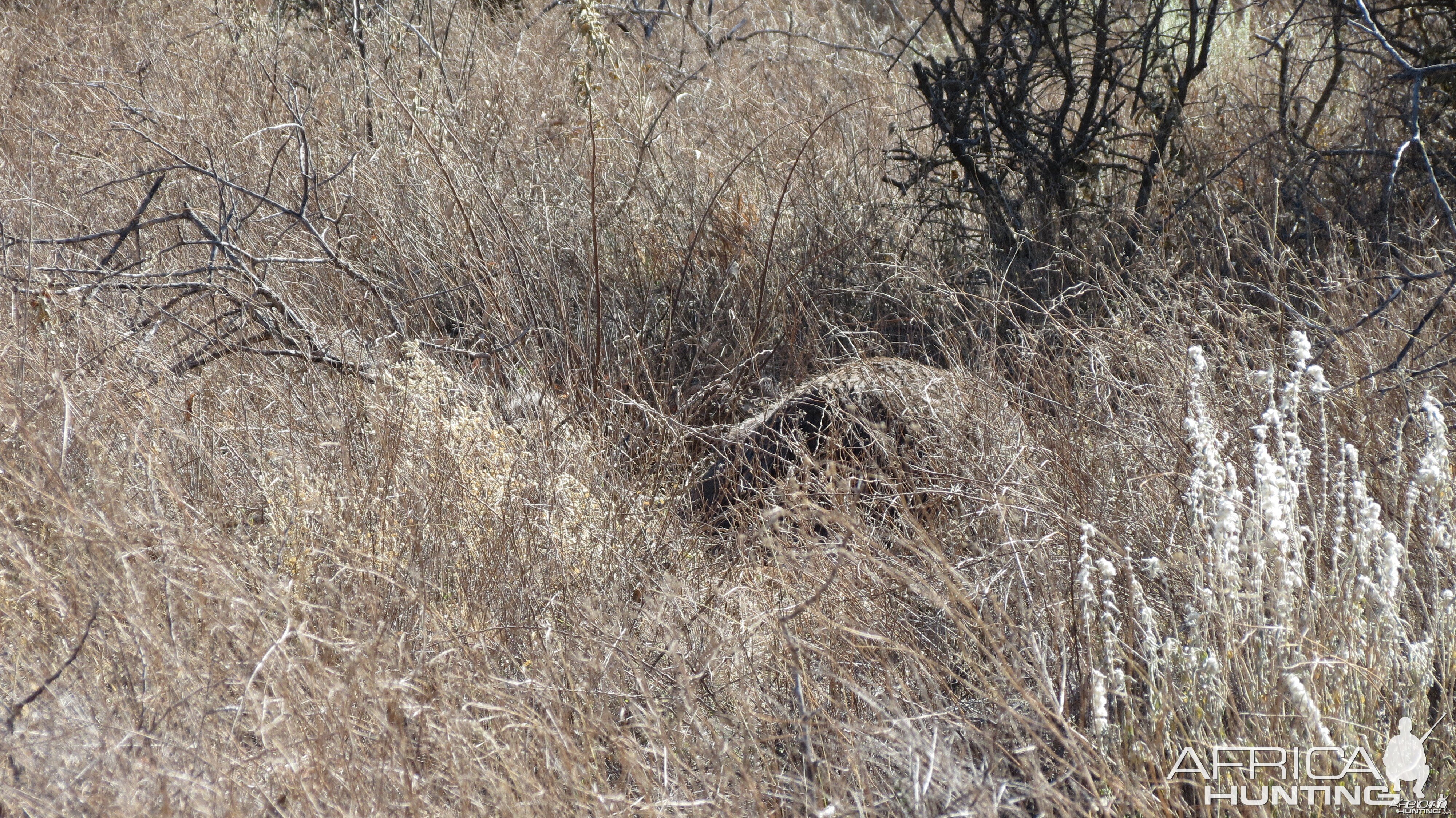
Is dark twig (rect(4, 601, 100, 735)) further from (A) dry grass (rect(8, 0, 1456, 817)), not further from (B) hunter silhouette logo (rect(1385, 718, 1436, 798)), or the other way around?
(B) hunter silhouette logo (rect(1385, 718, 1436, 798))

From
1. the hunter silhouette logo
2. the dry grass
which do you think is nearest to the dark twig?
the dry grass

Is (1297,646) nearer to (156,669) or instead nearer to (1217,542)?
(1217,542)

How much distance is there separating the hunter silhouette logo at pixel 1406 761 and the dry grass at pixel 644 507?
0.11ft

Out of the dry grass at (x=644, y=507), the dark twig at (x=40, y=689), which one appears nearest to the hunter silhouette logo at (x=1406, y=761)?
the dry grass at (x=644, y=507)

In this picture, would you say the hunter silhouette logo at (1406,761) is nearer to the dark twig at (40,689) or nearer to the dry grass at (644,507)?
the dry grass at (644,507)

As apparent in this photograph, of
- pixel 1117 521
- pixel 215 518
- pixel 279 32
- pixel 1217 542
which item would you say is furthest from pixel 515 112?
pixel 1217 542

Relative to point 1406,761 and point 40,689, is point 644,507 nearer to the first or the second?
point 40,689

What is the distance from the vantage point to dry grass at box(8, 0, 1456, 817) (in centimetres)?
162

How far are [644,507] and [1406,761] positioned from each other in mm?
1890

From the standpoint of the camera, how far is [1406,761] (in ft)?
4.96

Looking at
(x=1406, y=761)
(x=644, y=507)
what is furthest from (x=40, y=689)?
(x=1406, y=761)

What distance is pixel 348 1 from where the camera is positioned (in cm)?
560

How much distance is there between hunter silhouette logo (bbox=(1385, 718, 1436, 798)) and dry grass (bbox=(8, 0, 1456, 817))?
3 cm

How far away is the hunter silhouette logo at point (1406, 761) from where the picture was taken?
1493 millimetres
